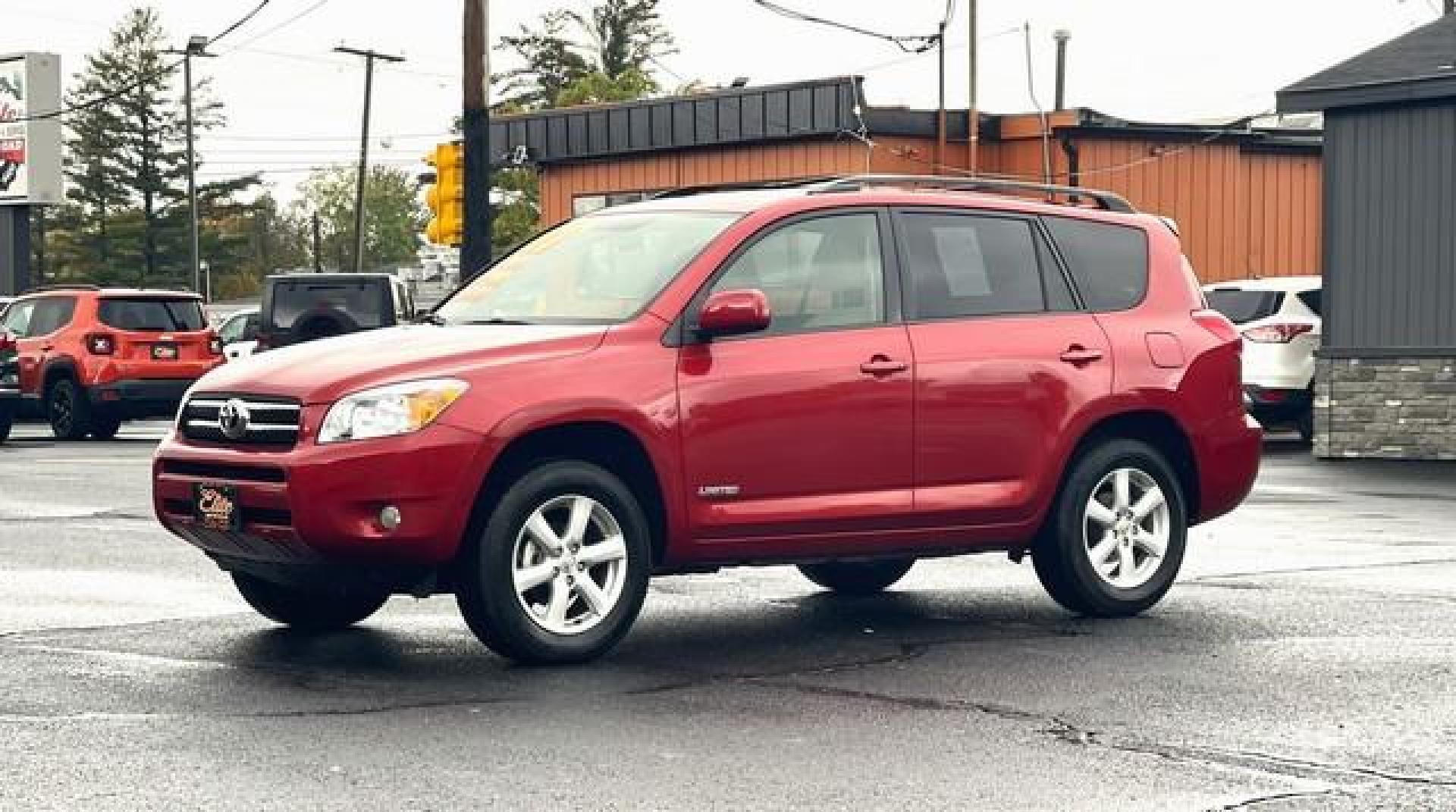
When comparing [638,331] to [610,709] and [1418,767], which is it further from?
[1418,767]

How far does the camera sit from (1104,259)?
10.6m

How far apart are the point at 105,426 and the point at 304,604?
1888 cm

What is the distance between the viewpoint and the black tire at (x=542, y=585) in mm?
8523

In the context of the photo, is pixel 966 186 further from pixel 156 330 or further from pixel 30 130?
pixel 30 130

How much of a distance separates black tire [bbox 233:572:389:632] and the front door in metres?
1.55

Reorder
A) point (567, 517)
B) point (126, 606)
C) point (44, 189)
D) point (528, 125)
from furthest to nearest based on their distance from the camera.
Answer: point (44, 189) → point (528, 125) → point (126, 606) → point (567, 517)

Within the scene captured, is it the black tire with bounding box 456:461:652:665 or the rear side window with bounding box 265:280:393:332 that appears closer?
the black tire with bounding box 456:461:652:665

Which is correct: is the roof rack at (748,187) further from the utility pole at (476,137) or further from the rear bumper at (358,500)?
the utility pole at (476,137)

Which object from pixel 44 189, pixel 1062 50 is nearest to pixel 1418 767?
pixel 44 189

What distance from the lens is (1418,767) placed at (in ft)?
22.6

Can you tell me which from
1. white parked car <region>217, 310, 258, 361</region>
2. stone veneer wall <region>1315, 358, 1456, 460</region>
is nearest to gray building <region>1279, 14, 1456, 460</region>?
stone veneer wall <region>1315, 358, 1456, 460</region>

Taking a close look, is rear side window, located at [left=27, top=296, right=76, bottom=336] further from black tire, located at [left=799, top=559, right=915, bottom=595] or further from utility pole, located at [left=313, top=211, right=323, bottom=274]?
utility pole, located at [left=313, top=211, right=323, bottom=274]

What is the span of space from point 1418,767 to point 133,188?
115803 millimetres

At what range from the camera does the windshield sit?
30.3 ft
